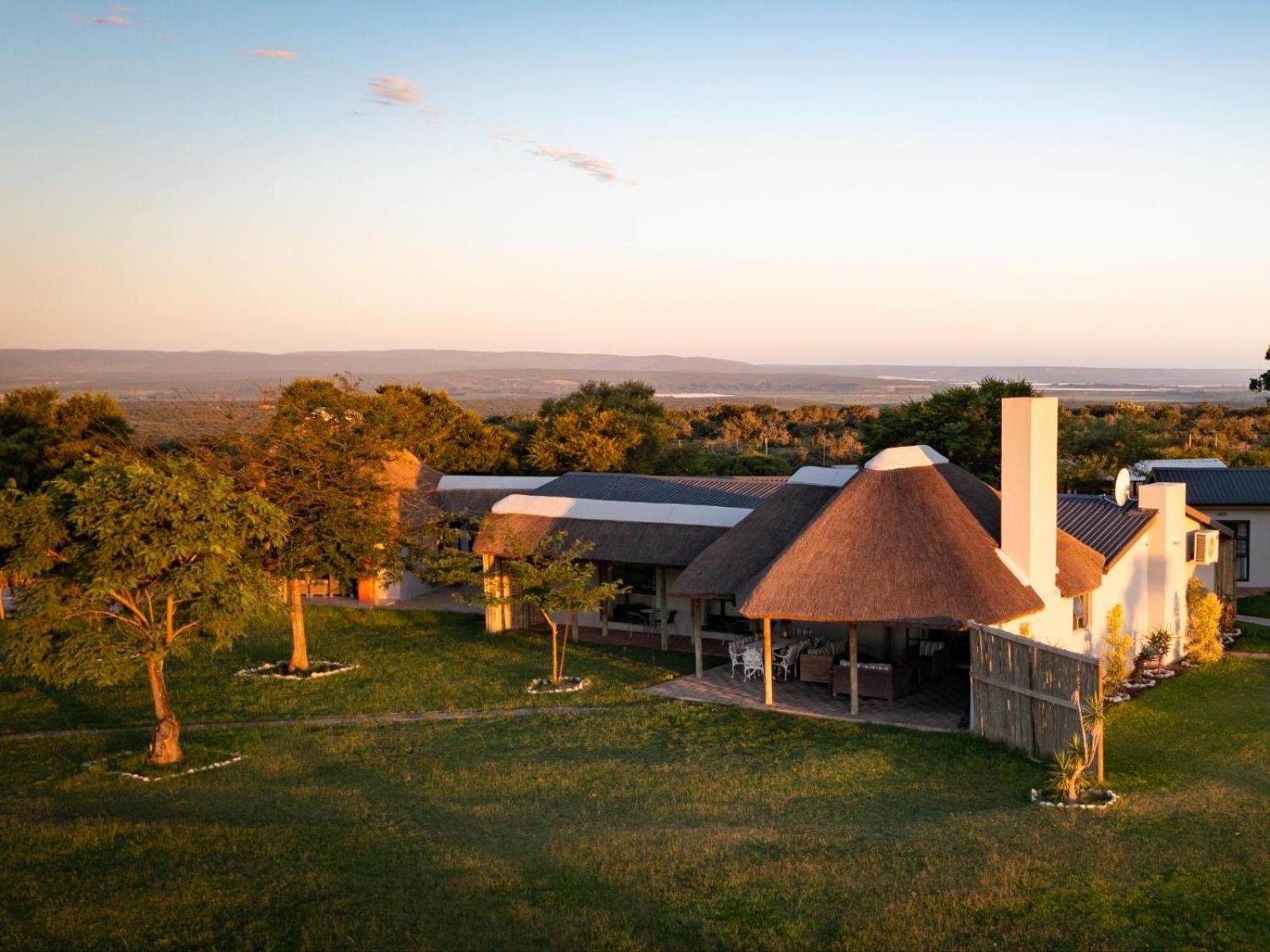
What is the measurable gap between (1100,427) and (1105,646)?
28714 millimetres

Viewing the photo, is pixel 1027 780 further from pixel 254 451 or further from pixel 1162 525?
pixel 254 451

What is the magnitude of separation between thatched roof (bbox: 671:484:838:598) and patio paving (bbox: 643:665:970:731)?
1.54 metres

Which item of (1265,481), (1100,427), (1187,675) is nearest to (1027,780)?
(1187,675)

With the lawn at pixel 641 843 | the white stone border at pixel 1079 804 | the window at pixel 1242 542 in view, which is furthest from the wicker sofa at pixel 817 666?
the window at pixel 1242 542

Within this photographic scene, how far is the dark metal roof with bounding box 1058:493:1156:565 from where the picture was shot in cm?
1809

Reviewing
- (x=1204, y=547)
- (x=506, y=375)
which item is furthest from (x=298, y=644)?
(x=506, y=375)

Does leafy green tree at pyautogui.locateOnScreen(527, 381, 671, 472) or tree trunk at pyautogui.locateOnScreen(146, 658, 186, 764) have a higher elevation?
leafy green tree at pyautogui.locateOnScreen(527, 381, 671, 472)

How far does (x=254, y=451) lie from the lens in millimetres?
19047

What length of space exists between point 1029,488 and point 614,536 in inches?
347

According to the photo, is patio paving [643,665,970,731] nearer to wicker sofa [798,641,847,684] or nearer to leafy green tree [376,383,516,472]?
wicker sofa [798,641,847,684]

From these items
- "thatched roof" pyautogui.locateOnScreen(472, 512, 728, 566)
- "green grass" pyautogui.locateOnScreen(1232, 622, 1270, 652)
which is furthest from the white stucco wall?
"thatched roof" pyautogui.locateOnScreen(472, 512, 728, 566)

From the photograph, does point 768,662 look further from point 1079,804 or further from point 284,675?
point 284,675

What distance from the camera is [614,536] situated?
70.8ft

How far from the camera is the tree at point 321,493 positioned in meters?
18.8
